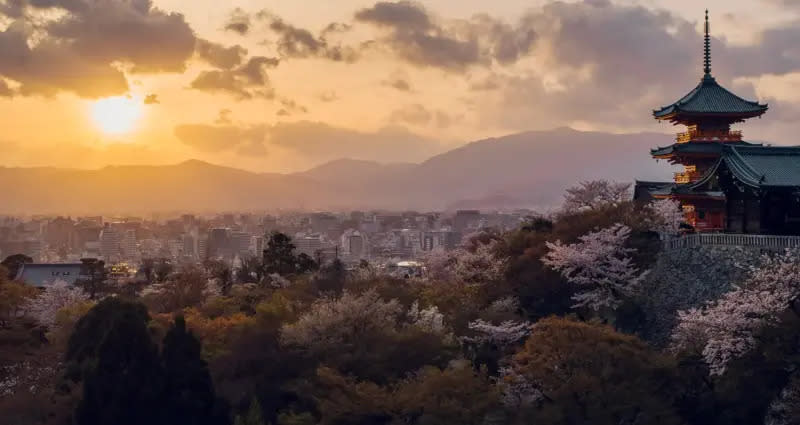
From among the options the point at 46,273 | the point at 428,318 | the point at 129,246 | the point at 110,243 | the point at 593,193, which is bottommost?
the point at 129,246

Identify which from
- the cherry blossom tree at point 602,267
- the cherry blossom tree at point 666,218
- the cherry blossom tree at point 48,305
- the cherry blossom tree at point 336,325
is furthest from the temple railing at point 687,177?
the cherry blossom tree at point 48,305

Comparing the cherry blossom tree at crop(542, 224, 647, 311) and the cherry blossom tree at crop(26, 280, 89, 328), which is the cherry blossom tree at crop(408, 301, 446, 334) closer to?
the cherry blossom tree at crop(542, 224, 647, 311)

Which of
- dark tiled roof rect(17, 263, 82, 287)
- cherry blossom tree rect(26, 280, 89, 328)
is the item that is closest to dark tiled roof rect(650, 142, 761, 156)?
cherry blossom tree rect(26, 280, 89, 328)

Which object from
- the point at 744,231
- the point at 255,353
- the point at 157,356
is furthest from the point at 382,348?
the point at 744,231

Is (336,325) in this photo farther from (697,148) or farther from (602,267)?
(697,148)

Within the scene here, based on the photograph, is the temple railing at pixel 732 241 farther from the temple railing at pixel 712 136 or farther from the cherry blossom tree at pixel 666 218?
the temple railing at pixel 712 136

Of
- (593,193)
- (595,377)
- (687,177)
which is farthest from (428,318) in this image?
(593,193)
